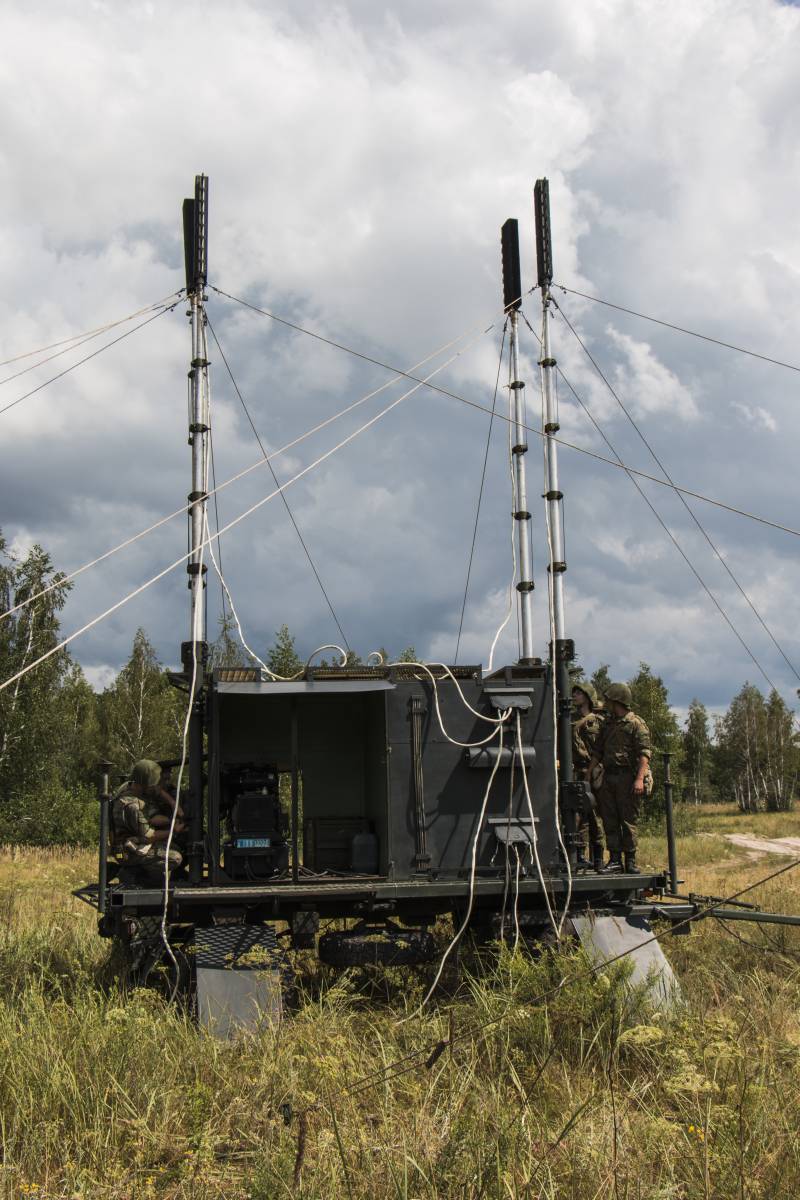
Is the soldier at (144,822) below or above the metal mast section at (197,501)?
below

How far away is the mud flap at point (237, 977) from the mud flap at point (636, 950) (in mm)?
2405

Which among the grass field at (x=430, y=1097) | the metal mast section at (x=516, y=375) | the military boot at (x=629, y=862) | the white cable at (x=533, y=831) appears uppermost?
the metal mast section at (x=516, y=375)

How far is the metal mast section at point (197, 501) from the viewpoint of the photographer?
8703 millimetres

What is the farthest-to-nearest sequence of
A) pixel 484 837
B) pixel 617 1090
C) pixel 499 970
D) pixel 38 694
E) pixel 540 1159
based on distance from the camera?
1. pixel 38 694
2. pixel 484 837
3. pixel 499 970
4. pixel 617 1090
5. pixel 540 1159

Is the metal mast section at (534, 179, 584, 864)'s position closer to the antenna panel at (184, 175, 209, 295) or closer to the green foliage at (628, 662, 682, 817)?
the antenna panel at (184, 175, 209, 295)

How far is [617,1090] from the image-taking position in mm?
6000

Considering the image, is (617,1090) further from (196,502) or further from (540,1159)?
(196,502)

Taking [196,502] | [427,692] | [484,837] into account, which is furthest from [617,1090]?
[196,502]

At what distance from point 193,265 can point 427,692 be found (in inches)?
203

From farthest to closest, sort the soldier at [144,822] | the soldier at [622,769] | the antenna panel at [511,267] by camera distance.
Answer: the antenna panel at [511,267] < the soldier at [622,769] < the soldier at [144,822]

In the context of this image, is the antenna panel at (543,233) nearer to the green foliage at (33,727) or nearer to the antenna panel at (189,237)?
the antenna panel at (189,237)

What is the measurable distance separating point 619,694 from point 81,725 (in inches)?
1666

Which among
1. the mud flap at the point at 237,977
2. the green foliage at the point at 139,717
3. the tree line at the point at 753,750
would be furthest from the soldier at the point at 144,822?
the tree line at the point at 753,750

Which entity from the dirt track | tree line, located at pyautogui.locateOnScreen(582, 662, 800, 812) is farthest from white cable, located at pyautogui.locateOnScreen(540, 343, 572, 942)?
tree line, located at pyautogui.locateOnScreen(582, 662, 800, 812)
